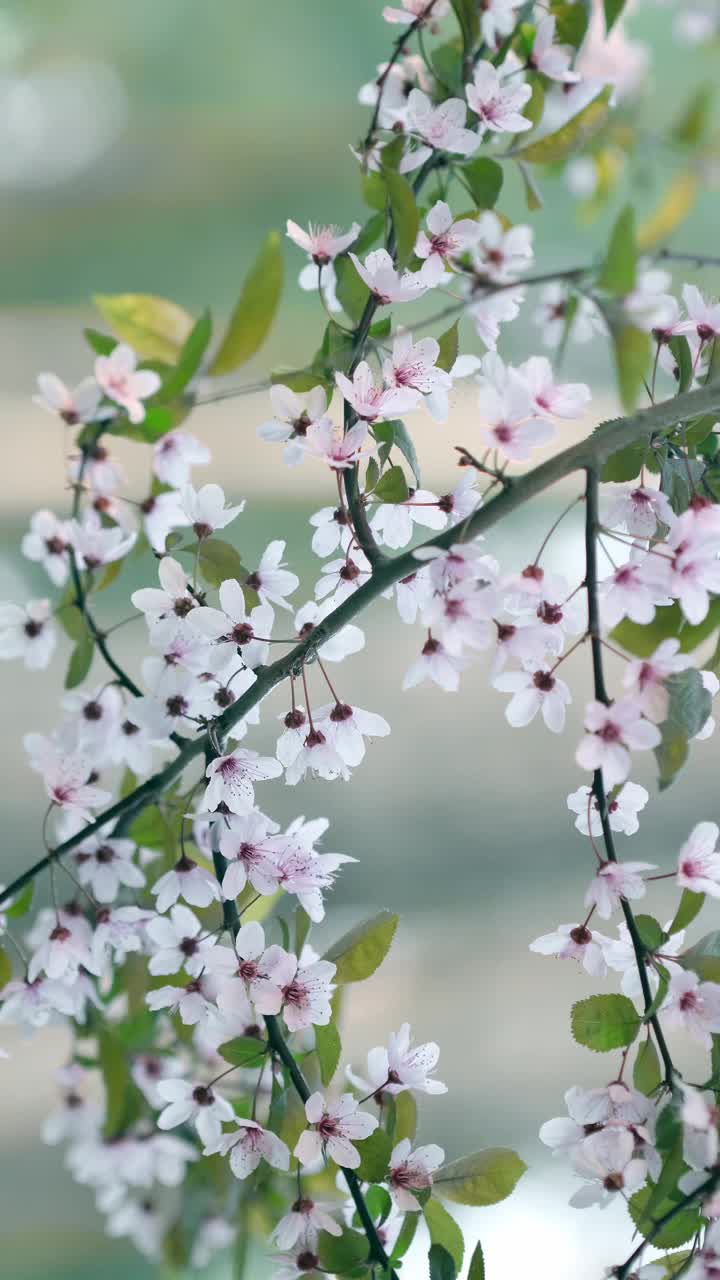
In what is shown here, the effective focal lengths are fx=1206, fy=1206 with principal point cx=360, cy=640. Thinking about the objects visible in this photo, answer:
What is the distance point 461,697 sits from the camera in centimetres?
104

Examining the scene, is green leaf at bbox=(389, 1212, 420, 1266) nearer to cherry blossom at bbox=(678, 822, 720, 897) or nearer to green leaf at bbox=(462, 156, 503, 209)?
cherry blossom at bbox=(678, 822, 720, 897)

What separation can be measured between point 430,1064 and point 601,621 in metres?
0.16

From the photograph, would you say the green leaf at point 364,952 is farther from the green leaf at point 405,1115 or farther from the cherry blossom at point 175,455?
the cherry blossom at point 175,455

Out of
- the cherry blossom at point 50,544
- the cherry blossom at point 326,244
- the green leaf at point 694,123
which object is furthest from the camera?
the green leaf at point 694,123

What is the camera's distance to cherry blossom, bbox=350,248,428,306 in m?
0.36

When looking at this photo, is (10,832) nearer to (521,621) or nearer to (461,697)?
(461,697)

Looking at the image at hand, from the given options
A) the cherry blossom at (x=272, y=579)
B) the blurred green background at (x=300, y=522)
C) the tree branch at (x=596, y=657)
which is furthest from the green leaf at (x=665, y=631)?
the blurred green background at (x=300, y=522)

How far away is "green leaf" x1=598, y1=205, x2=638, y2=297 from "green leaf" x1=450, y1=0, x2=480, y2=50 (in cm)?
16

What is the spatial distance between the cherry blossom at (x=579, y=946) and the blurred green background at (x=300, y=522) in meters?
0.49

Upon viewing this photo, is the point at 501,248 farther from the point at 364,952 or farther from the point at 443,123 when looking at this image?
the point at 364,952

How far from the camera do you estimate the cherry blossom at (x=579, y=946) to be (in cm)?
37

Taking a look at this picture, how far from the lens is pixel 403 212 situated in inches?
13.6

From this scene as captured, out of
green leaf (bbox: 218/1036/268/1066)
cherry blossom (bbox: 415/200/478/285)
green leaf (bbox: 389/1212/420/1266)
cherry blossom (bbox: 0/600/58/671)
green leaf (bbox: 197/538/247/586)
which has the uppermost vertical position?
cherry blossom (bbox: 415/200/478/285)

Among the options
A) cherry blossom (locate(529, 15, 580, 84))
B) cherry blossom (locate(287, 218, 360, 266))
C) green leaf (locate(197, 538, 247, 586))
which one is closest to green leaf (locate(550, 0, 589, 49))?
cherry blossom (locate(529, 15, 580, 84))
